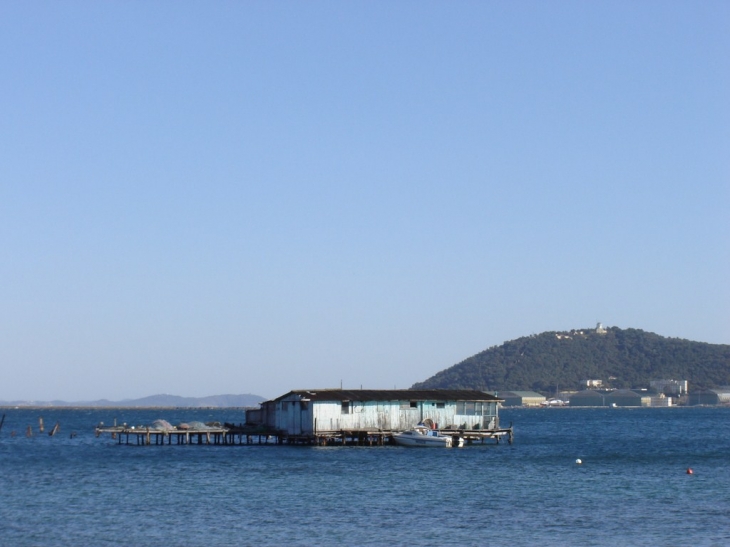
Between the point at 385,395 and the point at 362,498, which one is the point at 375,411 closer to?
the point at 385,395

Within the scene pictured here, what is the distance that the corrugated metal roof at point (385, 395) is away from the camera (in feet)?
278

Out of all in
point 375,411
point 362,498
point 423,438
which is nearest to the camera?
point 362,498

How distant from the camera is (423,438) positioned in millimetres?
83688

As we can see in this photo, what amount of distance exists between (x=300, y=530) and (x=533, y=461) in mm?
36915

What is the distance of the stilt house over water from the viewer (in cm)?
8444

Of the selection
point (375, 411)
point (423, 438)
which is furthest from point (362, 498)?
point (375, 411)

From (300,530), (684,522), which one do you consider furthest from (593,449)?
(300,530)

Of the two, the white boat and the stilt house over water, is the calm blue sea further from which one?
the stilt house over water

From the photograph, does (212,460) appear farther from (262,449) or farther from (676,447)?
(676,447)

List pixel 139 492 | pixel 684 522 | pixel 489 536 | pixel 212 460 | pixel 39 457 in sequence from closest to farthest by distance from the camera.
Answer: pixel 489 536, pixel 684 522, pixel 139 492, pixel 212 460, pixel 39 457

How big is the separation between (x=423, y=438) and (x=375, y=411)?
510cm

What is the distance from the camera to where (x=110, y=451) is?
288ft

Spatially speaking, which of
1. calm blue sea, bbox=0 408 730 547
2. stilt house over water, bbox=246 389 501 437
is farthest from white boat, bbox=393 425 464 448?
stilt house over water, bbox=246 389 501 437

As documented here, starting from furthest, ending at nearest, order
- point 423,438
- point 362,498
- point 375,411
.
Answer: point 375,411 < point 423,438 < point 362,498
